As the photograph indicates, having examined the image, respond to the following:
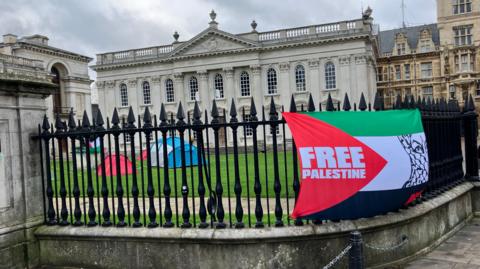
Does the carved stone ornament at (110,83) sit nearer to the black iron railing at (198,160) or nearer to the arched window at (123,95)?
the arched window at (123,95)

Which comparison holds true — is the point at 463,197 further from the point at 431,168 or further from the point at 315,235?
the point at 315,235

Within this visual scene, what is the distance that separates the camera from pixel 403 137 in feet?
16.4

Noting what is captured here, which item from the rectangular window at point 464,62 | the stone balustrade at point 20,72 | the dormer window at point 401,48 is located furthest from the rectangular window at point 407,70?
the stone balustrade at point 20,72

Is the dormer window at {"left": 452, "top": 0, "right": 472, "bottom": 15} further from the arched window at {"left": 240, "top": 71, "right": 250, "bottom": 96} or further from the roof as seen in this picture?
the arched window at {"left": 240, "top": 71, "right": 250, "bottom": 96}

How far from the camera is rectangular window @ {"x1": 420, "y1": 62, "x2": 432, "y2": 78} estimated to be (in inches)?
2122

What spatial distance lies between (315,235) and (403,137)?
155 cm

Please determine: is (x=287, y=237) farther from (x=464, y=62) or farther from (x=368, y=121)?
(x=464, y=62)

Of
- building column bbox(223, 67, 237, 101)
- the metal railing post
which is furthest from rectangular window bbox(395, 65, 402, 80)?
the metal railing post

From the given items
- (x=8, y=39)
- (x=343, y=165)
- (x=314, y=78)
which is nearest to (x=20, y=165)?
(x=343, y=165)

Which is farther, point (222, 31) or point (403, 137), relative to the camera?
point (222, 31)

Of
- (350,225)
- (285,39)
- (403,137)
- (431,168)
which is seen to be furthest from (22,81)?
(285,39)

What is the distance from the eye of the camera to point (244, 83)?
48.8 m

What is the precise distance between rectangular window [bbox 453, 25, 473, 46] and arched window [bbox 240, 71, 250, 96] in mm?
25116

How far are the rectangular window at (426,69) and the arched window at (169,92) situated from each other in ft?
102
